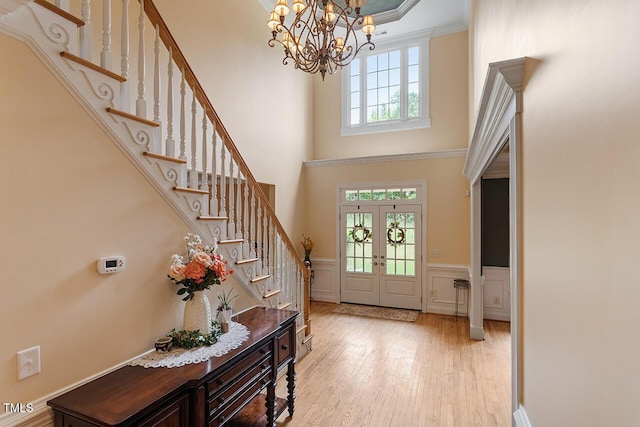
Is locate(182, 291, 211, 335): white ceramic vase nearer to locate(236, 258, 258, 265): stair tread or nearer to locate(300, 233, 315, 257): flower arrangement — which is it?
locate(236, 258, 258, 265): stair tread

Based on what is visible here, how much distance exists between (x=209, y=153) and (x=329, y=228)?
10.8 ft

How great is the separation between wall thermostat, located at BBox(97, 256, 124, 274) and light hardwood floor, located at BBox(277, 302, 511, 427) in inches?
75.9

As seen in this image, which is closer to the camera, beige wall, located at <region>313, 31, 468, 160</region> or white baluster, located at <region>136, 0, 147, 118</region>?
white baluster, located at <region>136, 0, 147, 118</region>

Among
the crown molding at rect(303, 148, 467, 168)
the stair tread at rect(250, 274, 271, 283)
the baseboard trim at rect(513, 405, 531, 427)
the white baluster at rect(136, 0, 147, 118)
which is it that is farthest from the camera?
the crown molding at rect(303, 148, 467, 168)

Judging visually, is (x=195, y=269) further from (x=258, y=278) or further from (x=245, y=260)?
(x=258, y=278)

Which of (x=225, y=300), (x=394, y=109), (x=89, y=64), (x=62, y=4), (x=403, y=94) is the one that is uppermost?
(x=403, y=94)

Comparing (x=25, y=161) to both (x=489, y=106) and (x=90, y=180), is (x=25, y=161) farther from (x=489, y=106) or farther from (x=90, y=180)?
(x=489, y=106)

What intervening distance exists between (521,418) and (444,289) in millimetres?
4550

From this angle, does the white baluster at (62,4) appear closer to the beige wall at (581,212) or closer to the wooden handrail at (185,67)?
the wooden handrail at (185,67)

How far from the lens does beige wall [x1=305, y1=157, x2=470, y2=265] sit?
5.66 metres

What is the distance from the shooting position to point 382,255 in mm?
6230

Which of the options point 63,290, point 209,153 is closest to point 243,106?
point 209,153

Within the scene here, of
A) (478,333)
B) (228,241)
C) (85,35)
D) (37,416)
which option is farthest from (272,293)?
(478,333)

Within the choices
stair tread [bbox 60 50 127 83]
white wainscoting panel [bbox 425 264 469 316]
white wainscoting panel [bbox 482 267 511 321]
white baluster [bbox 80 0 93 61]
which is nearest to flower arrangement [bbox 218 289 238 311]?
stair tread [bbox 60 50 127 83]
